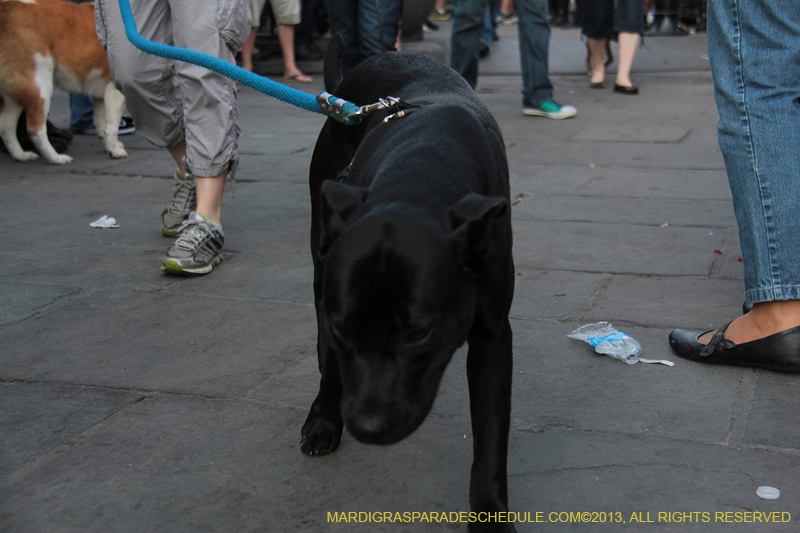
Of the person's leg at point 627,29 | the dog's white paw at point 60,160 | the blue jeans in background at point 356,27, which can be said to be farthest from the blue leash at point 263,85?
the person's leg at point 627,29

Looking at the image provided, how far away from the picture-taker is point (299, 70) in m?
10.5

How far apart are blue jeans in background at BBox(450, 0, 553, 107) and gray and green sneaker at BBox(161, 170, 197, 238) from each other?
123 inches

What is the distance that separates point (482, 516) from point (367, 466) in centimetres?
45

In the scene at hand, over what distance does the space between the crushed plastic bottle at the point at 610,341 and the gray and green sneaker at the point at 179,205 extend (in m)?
2.30

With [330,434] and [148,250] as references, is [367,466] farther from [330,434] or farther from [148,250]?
[148,250]

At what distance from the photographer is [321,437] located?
2.38m

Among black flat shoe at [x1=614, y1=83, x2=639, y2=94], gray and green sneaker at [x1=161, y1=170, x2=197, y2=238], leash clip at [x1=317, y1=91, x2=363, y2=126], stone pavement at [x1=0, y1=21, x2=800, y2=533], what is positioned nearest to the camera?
stone pavement at [x1=0, y1=21, x2=800, y2=533]

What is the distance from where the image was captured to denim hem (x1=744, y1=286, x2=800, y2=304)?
2.78 metres

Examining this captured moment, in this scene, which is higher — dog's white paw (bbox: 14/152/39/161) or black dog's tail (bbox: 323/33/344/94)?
black dog's tail (bbox: 323/33/344/94)

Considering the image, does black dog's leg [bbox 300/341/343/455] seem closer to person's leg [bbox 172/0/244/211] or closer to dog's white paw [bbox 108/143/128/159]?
person's leg [bbox 172/0/244/211]

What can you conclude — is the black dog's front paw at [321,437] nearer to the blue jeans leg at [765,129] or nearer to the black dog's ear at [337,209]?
the black dog's ear at [337,209]

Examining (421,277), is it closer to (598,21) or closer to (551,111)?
(551,111)

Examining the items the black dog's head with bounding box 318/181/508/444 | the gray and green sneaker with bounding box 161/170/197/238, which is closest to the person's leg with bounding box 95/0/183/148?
the gray and green sneaker with bounding box 161/170/197/238

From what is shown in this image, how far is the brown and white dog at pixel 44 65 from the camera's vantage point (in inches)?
233
